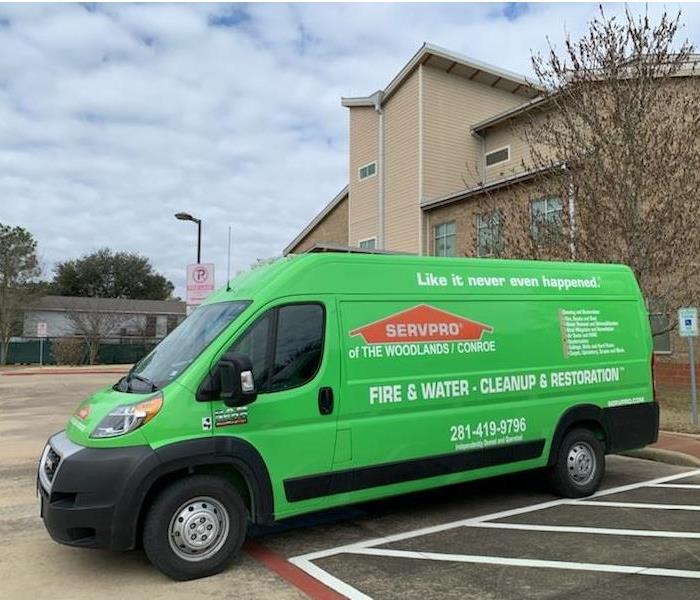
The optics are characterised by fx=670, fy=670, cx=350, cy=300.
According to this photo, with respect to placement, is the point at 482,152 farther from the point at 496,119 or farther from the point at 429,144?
the point at 429,144

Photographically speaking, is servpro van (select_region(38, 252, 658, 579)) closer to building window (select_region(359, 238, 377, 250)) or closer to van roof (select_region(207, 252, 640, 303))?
van roof (select_region(207, 252, 640, 303))

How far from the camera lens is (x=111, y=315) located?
46188mm

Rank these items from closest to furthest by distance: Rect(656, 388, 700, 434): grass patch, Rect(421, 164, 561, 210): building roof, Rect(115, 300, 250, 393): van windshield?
1. Rect(115, 300, 250, 393): van windshield
2. Rect(656, 388, 700, 434): grass patch
3. Rect(421, 164, 561, 210): building roof

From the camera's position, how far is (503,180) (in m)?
19.4

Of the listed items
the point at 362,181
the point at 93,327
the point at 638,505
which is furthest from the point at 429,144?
the point at 93,327

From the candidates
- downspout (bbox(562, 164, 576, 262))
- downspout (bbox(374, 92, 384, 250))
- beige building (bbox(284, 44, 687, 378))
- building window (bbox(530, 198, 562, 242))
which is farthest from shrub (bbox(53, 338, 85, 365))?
downspout (bbox(562, 164, 576, 262))

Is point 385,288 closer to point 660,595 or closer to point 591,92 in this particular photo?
point 660,595

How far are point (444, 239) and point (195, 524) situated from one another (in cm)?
2042

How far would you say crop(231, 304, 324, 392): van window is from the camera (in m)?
5.26

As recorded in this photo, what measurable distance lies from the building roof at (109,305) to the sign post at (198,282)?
39.8 m

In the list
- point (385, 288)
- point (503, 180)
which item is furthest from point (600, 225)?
point (385, 288)

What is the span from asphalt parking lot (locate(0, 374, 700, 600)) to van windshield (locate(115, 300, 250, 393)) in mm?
1410

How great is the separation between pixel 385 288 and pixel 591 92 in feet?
30.3

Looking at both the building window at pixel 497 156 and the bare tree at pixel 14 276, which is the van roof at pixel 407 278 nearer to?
the building window at pixel 497 156
